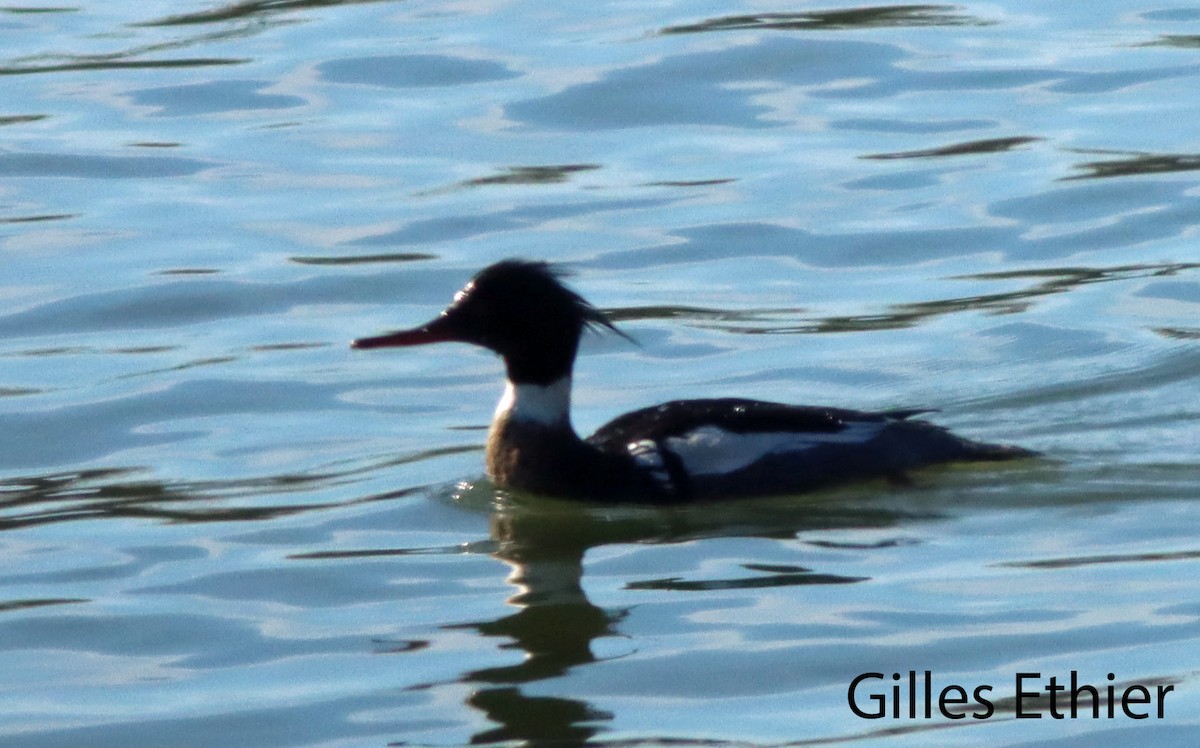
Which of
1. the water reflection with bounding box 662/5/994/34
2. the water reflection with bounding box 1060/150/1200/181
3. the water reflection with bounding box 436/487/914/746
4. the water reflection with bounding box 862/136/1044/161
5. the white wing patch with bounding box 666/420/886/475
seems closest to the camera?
the water reflection with bounding box 436/487/914/746

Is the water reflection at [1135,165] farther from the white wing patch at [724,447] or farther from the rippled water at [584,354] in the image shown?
the white wing patch at [724,447]

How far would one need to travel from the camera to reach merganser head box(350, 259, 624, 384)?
9.57m

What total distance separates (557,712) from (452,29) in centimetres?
1257

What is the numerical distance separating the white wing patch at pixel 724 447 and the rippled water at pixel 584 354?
0.19 metres

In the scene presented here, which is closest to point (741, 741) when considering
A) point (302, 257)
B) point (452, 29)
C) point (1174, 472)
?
point (1174, 472)

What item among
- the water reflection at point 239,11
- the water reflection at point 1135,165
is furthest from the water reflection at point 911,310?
the water reflection at point 239,11

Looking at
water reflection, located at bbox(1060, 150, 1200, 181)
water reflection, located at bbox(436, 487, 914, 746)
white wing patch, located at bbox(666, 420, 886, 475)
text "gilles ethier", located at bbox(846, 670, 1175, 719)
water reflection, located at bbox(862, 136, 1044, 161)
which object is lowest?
text "gilles ethier", located at bbox(846, 670, 1175, 719)

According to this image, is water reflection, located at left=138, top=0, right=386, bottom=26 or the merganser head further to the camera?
water reflection, located at left=138, top=0, right=386, bottom=26

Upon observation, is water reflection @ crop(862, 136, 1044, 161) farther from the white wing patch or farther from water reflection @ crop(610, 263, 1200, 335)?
the white wing patch

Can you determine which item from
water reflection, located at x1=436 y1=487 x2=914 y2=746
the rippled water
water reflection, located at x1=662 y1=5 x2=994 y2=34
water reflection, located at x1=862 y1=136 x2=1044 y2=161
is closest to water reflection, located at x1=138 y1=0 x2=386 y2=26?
the rippled water

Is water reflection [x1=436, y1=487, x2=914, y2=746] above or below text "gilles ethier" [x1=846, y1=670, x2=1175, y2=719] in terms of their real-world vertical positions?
above

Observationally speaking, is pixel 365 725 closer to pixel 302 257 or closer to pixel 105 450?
pixel 105 450

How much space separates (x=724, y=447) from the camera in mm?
9195

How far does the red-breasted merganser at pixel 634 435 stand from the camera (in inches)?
362
